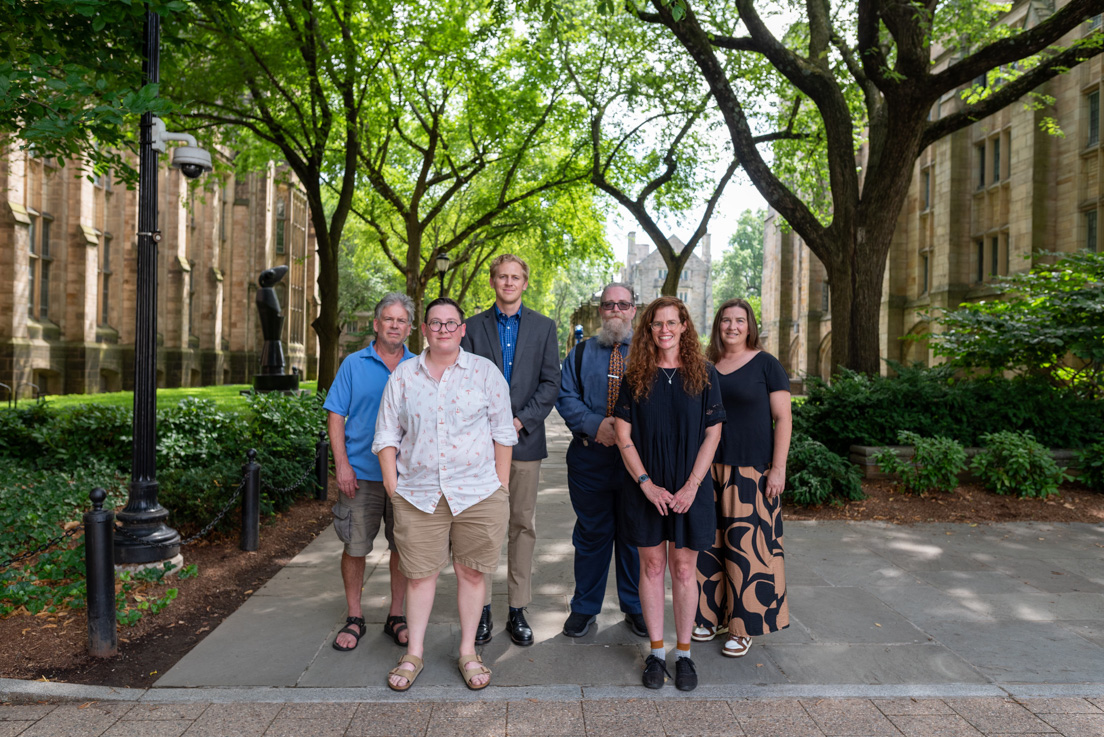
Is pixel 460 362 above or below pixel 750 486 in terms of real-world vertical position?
above

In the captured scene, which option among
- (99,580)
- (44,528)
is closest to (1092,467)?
(99,580)

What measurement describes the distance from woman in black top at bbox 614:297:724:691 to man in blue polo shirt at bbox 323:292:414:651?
133cm

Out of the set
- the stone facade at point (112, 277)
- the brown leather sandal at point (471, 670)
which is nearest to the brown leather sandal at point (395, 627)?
the brown leather sandal at point (471, 670)

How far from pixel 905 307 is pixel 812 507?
2190cm

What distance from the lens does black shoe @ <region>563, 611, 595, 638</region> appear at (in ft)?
15.2

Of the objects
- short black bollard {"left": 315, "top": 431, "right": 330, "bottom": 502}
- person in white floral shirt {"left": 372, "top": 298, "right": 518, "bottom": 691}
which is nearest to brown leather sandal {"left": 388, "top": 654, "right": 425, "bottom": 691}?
person in white floral shirt {"left": 372, "top": 298, "right": 518, "bottom": 691}

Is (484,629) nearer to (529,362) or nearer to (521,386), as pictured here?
(521,386)

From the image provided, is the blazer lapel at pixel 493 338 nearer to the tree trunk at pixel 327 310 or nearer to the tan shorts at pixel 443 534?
the tan shorts at pixel 443 534

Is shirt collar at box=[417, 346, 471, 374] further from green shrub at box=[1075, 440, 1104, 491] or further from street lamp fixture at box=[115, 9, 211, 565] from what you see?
green shrub at box=[1075, 440, 1104, 491]

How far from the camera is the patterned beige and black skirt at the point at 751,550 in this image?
170 inches

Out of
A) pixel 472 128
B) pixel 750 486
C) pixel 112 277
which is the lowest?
pixel 750 486

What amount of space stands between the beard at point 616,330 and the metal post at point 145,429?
344cm

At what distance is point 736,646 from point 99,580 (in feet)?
11.7

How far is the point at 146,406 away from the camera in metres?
5.84
